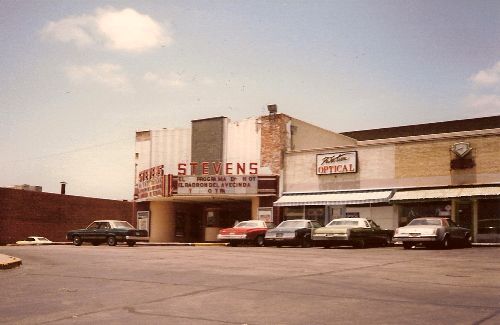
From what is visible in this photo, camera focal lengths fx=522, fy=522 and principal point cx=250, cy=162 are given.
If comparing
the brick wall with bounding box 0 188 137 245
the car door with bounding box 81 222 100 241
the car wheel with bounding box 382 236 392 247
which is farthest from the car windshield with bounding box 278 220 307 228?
the brick wall with bounding box 0 188 137 245

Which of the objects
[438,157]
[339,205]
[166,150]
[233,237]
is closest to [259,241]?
[233,237]

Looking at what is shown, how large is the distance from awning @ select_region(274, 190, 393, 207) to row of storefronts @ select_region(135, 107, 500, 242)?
7 cm

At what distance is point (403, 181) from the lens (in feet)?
96.4

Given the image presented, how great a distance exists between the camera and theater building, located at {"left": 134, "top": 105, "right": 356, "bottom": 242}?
33906 millimetres

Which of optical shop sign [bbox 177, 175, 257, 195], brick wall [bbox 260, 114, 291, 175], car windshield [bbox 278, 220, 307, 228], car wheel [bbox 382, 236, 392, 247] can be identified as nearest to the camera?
car wheel [bbox 382, 236, 392, 247]

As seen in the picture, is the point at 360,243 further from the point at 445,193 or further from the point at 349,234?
the point at 445,193

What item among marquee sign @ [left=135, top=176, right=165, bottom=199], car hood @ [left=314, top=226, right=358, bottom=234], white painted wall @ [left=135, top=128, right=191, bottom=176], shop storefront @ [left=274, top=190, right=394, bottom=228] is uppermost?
white painted wall @ [left=135, top=128, right=191, bottom=176]

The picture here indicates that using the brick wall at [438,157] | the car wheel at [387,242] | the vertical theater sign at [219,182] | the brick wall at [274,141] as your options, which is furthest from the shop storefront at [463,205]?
the vertical theater sign at [219,182]

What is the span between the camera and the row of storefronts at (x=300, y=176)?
90.0 feet

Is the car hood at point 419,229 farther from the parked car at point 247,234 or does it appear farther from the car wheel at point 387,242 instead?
the parked car at point 247,234

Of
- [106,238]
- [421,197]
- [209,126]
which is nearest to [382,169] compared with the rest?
[421,197]

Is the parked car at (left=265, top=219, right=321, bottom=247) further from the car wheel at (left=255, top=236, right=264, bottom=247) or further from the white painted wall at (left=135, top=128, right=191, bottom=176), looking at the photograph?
the white painted wall at (left=135, top=128, right=191, bottom=176)

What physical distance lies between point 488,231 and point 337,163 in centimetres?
931

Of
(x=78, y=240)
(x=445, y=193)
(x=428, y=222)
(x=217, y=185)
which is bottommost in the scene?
(x=78, y=240)
